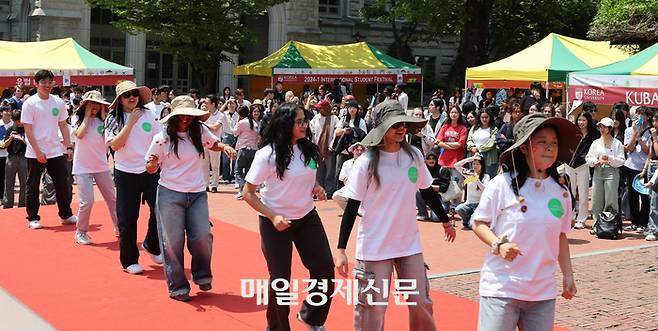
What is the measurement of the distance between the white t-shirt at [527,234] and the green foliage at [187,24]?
23757 mm

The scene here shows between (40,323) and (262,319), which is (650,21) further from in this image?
(40,323)

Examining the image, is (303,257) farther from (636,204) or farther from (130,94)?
(636,204)

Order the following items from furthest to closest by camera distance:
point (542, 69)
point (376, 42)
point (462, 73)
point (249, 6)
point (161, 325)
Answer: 1. point (376, 42)
2. point (462, 73)
3. point (249, 6)
4. point (542, 69)
5. point (161, 325)

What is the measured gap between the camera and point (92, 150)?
32.6 ft

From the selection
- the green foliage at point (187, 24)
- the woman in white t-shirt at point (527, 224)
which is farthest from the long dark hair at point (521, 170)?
the green foliage at point (187, 24)

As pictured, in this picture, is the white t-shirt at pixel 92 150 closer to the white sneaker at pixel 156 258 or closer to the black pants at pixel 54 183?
the black pants at pixel 54 183

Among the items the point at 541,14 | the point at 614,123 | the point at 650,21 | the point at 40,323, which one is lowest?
the point at 40,323

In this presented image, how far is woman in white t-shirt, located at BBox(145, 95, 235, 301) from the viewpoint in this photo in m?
7.57

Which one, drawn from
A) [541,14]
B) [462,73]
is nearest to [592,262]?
[462,73]

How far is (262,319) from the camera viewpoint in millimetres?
7195

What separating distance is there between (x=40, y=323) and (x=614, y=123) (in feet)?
29.3

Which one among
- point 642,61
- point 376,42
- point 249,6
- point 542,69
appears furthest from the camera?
point 376,42

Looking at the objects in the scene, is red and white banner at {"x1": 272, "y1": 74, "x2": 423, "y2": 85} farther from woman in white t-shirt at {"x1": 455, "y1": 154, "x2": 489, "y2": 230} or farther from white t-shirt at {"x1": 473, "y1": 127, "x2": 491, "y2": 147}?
woman in white t-shirt at {"x1": 455, "y1": 154, "x2": 489, "y2": 230}

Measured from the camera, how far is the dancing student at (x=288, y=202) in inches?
250
